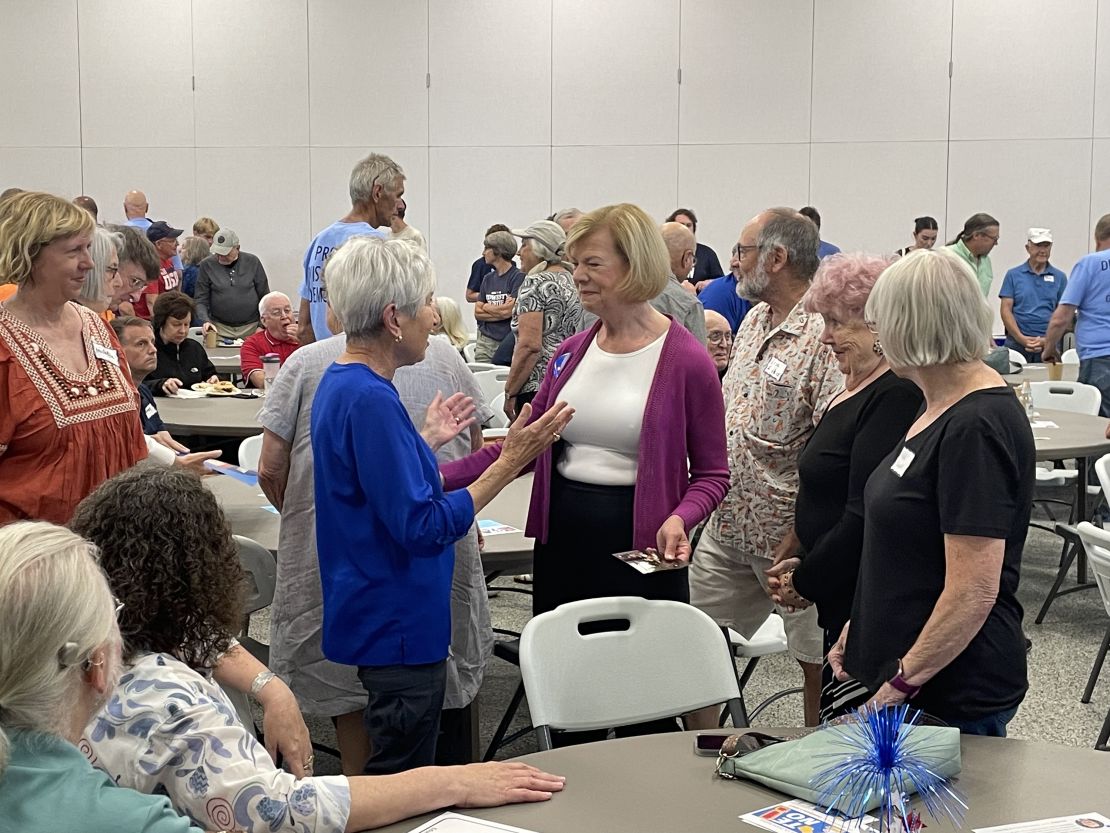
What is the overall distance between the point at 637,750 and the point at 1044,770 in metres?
0.71

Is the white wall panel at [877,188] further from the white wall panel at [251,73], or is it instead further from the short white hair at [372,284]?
the short white hair at [372,284]

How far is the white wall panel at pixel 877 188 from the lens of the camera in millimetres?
12195

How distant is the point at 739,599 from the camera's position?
381cm

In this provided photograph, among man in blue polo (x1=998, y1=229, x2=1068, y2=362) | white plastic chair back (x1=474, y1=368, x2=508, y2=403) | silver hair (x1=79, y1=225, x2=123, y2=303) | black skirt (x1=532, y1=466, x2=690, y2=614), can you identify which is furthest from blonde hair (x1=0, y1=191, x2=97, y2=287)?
man in blue polo (x1=998, y1=229, x2=1068, y2=362)

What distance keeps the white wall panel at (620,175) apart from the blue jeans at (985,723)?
34.7ft

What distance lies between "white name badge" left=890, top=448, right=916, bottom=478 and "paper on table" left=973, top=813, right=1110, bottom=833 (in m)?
0.70

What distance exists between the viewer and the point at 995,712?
232 cm

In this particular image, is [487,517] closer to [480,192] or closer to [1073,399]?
A: [1073,399]

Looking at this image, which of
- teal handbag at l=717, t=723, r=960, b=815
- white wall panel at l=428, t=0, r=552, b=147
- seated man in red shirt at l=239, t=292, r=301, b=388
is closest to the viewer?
teal handbag at l=717, t=723, r=960, b=815

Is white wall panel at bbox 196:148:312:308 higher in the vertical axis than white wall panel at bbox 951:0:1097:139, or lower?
lower

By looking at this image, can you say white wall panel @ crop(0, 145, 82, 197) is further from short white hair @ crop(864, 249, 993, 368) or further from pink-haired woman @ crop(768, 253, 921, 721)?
short white hair @ crop(864, 249, 993, 368)

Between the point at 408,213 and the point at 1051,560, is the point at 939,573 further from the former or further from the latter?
the point at 408,213

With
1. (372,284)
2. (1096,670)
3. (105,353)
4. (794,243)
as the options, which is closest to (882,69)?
(1096,670)

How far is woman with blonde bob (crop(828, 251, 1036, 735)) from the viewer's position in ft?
7.26
